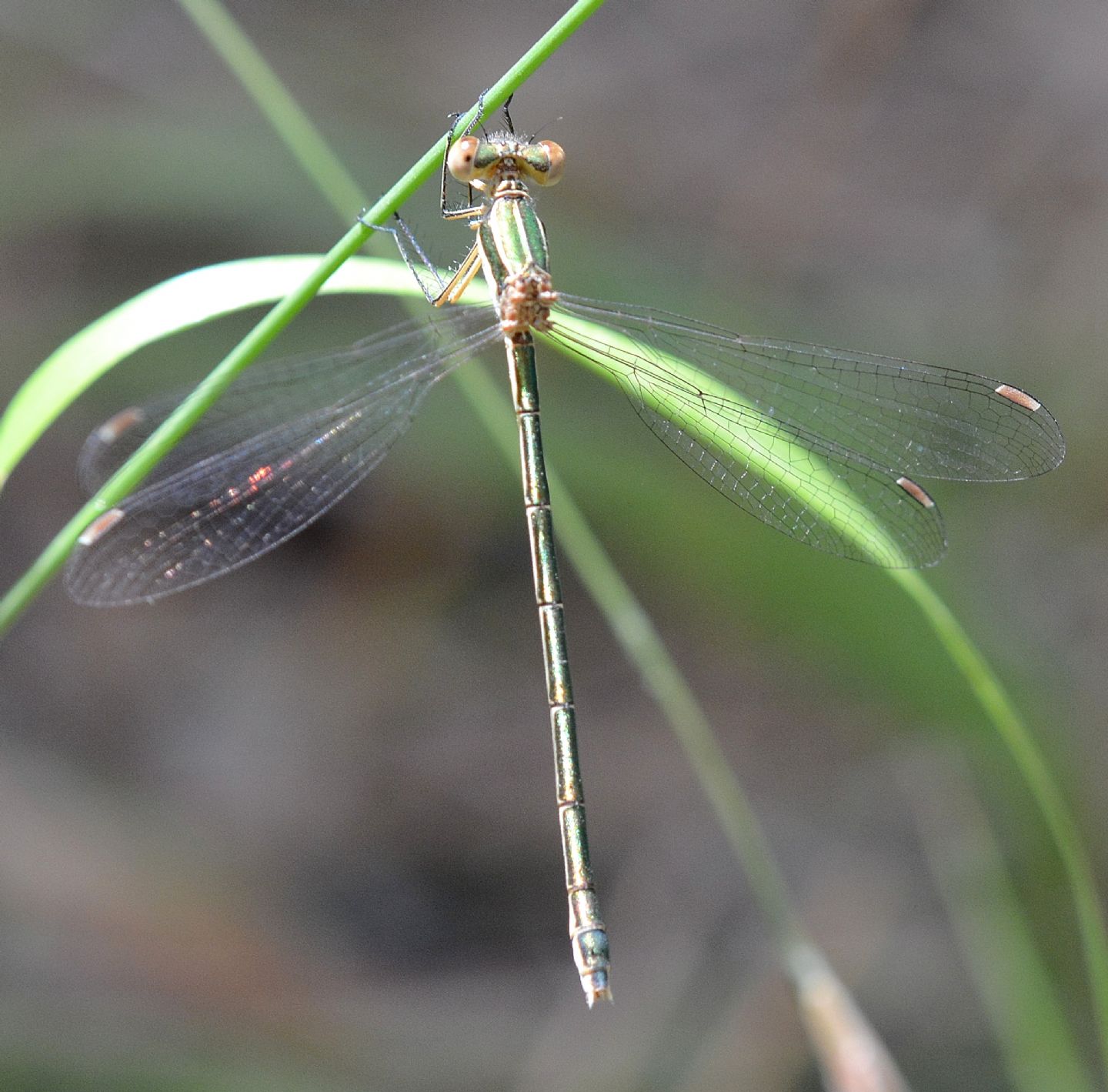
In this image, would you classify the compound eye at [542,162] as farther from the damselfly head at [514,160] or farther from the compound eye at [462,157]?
the compound eye at [462,157]

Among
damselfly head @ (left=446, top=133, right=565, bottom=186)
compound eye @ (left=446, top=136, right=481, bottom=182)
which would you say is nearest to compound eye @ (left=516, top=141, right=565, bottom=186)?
damselfly head @ (left=446, top=133, right=565, bottom=186)

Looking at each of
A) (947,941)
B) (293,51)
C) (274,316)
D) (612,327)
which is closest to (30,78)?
(293,51)

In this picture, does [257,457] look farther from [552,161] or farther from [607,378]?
[552,161]

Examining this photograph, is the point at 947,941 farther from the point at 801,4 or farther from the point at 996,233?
the point at 801,4

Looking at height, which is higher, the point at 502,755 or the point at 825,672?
the point at 502,755

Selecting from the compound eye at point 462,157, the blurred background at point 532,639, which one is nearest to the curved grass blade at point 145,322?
the compound eye at point 462,157

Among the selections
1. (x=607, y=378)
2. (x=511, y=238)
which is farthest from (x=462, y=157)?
(x=607, y=378)

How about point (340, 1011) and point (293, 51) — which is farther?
point (293, 51)
